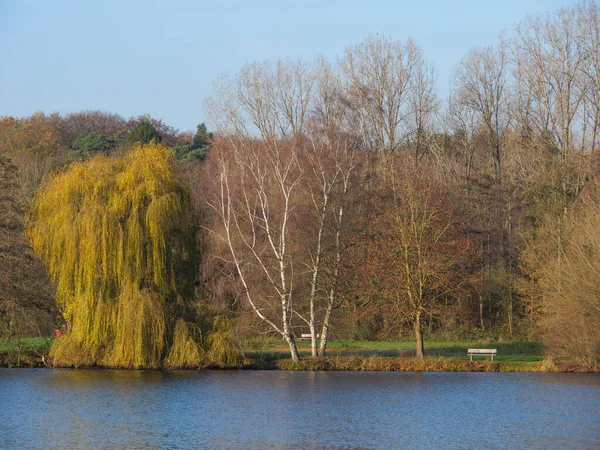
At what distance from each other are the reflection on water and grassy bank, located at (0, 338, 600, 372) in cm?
116

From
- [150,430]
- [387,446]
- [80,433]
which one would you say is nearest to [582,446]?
[387,446]

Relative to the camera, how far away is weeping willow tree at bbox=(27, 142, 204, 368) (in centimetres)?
3441

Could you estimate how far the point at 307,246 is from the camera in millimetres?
40656

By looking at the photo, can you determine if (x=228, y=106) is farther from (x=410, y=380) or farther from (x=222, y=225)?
(x=410, y=380)

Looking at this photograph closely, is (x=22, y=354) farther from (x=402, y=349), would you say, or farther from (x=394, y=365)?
(x=402, y=349)

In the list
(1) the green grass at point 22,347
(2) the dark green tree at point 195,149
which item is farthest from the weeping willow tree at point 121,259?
(2) the dark green tree at point 195,149

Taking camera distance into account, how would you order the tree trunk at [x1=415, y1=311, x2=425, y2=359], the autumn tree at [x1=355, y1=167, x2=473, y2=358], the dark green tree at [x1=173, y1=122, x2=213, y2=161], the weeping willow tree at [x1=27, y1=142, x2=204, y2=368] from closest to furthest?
the weeping willow tree at [x1=27, y1=142, x2=204, y2=368]
the tree trunk at [x1=415, y1=311, x2=425, y2=359]
the autumn tree at [x1=355, y1=167, x2=473, y2=358]
the dark green tree at [x1=173, y1=122, x2=213, y2=161]

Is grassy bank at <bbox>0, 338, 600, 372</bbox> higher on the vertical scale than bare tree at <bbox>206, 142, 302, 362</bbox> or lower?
lower

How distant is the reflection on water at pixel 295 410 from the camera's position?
21219 mm

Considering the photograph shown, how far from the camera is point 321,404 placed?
27141mm

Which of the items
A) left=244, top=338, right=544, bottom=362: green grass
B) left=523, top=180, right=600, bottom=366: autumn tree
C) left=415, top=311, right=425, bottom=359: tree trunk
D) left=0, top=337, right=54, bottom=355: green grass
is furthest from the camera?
left=244, top=338, right=544, bottom=362: green grass

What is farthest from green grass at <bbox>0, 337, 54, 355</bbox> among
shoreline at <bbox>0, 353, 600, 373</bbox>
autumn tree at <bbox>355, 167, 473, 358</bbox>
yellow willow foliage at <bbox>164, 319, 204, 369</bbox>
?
autumn tree at <bbox>355, 167, 473, 358</bbox>

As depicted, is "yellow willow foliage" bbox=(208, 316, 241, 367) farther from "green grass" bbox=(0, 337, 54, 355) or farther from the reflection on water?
"green grass" bbox=(0, 337, 54, 355)

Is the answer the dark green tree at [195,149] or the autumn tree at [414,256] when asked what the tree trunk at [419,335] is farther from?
the dark green tree at [195,149]
